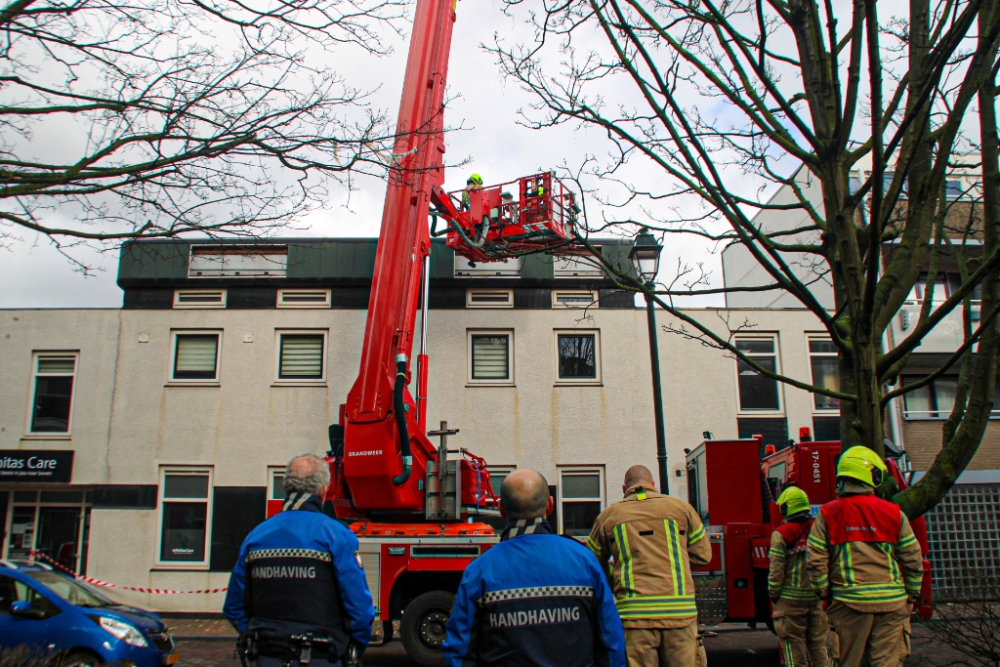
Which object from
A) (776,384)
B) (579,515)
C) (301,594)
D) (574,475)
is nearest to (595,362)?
(574,475)

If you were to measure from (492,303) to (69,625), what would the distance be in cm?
989

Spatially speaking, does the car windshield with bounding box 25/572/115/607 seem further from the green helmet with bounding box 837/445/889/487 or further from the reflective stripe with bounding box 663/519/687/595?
the green helmet with bounding box 837/445/889/487

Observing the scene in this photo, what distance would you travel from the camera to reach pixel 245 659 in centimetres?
403

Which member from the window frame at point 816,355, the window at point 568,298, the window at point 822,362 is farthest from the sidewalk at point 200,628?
the window at point 822,362

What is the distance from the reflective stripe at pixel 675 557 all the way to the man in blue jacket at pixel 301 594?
6.25 ft

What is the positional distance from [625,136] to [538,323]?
34.2 ft

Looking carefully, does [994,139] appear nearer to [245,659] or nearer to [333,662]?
[333,662]

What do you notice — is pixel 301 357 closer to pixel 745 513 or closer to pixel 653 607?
pixel 745 513

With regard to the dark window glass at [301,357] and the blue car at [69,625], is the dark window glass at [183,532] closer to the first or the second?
the dark window glass at [301,357]

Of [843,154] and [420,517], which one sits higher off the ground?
[843,154]

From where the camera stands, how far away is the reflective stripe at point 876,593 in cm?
495

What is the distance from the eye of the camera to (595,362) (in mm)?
16156

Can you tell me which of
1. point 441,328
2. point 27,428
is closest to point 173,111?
point 441,328

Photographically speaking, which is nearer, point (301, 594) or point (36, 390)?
point (301, 594)
